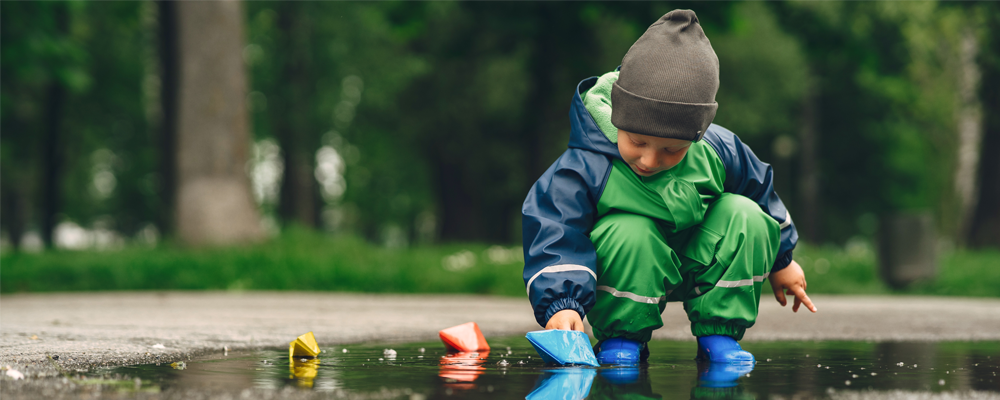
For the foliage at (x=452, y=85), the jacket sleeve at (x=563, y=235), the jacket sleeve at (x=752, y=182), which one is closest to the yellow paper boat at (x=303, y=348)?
the jacket sleeve at (x=563, y=235)

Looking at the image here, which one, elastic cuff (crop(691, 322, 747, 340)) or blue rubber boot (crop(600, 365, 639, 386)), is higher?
elastic cuff (crop(691, 322, 747, 340))

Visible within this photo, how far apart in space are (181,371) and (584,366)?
3.48 feet

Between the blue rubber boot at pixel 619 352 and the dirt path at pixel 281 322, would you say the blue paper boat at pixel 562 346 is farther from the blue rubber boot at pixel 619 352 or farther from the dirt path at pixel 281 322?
the dirt path at pixel 281 322

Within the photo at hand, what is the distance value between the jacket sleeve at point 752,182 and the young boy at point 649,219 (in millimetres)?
31

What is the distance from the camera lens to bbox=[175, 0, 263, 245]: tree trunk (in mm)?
8828

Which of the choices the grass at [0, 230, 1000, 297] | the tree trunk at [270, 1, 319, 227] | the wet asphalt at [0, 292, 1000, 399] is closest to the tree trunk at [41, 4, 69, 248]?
the tree trunk at [270, 1, 319, 227]

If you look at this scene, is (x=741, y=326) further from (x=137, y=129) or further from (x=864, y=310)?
(x=137, y=129)

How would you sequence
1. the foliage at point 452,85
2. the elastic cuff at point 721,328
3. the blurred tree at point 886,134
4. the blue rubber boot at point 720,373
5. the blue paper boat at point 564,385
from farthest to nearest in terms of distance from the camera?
the blurred tree at point 886,134
the foliage at point 452,85
the elastic cuff at point 721,328
the blue rubber boot at point 720,373
the blue paper boat at point 564,385

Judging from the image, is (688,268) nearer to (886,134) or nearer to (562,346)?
(562,346)

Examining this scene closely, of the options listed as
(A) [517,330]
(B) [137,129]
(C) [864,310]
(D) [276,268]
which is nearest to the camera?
(A) [517,330]

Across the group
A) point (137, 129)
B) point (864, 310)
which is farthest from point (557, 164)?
point (137, 129)

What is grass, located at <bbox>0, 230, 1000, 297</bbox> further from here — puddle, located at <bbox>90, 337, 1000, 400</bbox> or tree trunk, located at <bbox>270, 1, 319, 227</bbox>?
tree trunk, located at <bbox>270, 1, 319, 227</bbox>

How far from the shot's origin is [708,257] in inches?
107

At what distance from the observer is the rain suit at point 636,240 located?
8.52 feet
